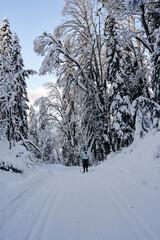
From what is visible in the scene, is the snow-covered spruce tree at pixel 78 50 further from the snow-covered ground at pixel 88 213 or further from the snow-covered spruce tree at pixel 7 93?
the snow-covered ground at pixel 88 213

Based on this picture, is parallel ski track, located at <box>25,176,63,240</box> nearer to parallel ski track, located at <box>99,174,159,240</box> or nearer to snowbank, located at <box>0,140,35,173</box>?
parallel ski track, located at <box>99,174,159,240</box>

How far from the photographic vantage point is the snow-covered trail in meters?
2.85

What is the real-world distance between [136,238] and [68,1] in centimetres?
1484

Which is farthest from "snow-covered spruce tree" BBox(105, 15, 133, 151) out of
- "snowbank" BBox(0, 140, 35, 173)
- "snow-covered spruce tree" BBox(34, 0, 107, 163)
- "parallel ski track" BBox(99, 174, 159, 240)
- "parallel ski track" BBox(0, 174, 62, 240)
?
"parallel ski track" BBox(0, 174, 62, 240)

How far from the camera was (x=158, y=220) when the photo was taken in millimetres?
3146

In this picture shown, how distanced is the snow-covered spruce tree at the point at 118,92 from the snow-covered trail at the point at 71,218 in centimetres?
760

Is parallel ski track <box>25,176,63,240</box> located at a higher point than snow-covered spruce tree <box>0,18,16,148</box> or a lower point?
lower

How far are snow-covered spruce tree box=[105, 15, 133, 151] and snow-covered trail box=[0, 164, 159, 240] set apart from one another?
7.60 m

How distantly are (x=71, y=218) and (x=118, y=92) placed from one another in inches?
421

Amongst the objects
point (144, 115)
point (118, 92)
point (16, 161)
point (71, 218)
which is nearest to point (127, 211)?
point (71, 218)

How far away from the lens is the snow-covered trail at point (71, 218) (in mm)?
2850

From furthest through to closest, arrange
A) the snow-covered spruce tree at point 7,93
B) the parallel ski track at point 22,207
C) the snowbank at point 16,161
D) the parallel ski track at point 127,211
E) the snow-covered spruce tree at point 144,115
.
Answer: the snow-covered spruce tree at point 7,93 < the snow-covered spruce tree at point 144,115 < the snowbank at point 16,161 < the parallel ski track at point 22,207 < the parallel ski track at point 127,211

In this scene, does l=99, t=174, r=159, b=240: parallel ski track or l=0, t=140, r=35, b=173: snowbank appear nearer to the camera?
l=99, t=174, r=159, b=240: parallel ski track

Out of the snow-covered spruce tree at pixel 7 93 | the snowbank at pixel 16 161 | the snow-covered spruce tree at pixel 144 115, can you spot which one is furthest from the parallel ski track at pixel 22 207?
the snow-covered spruce tree at pixel 7 93
